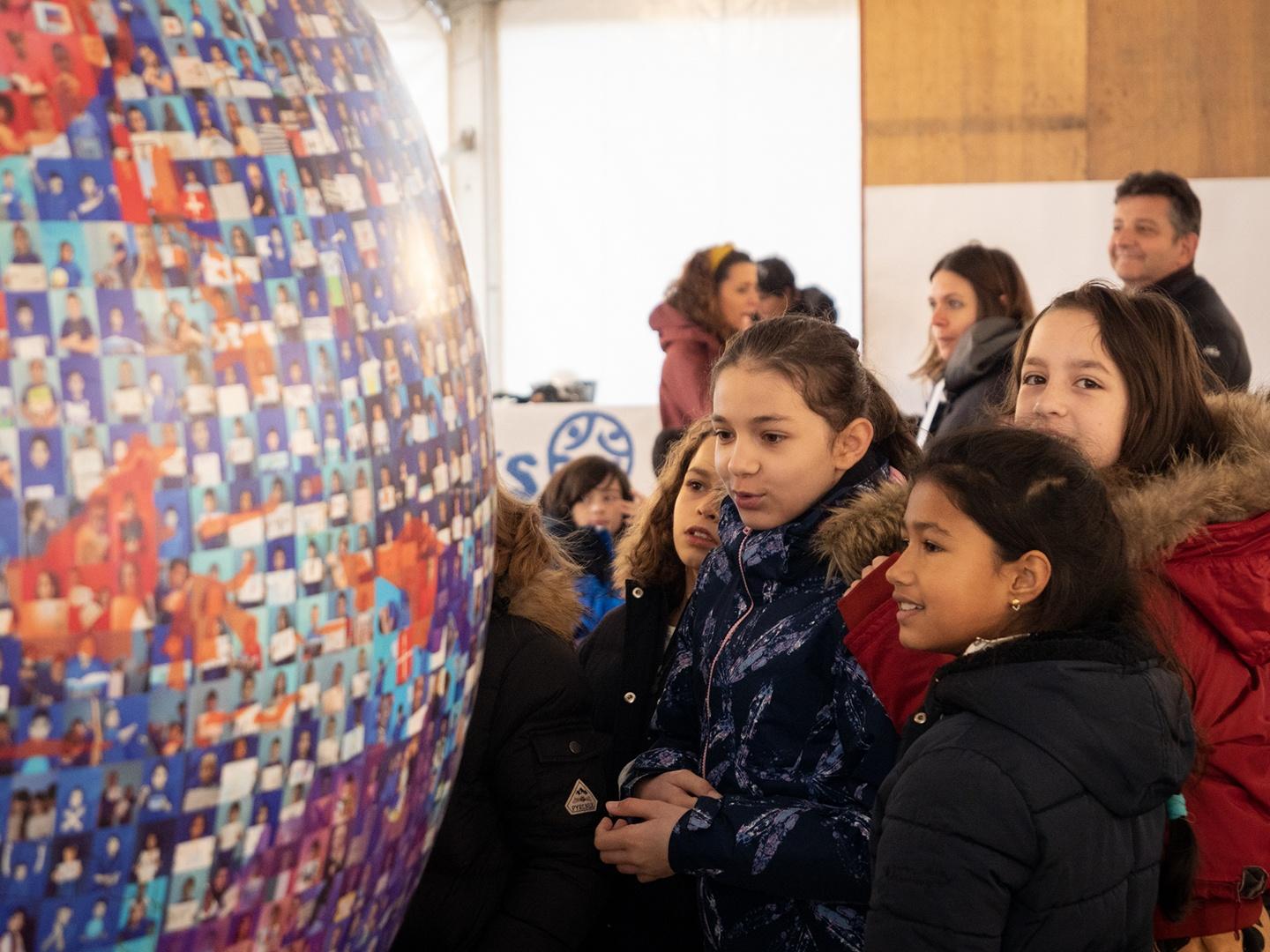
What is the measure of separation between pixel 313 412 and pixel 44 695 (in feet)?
0.55

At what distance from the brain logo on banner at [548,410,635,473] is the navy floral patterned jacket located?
331 cm

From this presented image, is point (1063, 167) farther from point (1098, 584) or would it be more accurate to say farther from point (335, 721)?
point (335, 721)

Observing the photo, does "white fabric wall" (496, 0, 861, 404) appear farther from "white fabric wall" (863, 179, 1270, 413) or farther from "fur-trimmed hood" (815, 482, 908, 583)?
"fur-trimmed hood" (815, 482, 908, 583)

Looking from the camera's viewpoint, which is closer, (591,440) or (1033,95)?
(591,440)

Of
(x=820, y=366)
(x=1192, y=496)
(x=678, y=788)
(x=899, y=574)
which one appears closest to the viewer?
(x=899, y=574)

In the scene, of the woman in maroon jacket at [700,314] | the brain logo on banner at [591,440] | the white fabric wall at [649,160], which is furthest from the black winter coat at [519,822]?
the white fabric wall at [649,160]

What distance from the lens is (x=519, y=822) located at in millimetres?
1515

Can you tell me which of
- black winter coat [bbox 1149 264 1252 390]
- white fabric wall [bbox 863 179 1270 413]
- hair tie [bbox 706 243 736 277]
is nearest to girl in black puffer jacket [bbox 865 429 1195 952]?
black winter coat [bbox 1149 264 1252 390]

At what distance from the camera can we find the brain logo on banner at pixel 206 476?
0.62m

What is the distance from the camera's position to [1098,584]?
136 centimetres

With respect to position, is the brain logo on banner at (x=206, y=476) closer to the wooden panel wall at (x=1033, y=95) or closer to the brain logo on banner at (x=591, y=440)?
the brain logo on banner at (x=591, y=440)

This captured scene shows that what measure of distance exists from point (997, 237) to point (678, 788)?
170 inches

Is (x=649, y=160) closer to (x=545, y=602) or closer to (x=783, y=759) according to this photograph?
(x=545, y=602)

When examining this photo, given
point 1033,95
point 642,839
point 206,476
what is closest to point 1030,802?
point 642,839
